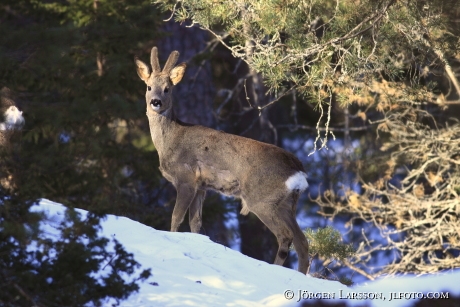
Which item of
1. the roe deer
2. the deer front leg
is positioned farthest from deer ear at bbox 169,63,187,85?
the deer front leg

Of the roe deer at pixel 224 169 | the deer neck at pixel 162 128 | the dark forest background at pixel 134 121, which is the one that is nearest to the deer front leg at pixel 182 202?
the roe deer at pixel 224 169

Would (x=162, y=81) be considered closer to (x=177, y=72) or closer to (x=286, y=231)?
(x=177, y=72)

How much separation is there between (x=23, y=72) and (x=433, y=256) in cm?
609

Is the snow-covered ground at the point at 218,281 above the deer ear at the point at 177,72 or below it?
below

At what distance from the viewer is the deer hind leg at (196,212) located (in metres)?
9.18

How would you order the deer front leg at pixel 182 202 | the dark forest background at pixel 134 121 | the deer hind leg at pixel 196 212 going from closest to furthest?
1. the deer front leg at pixel 182 202
2. the deer hind leg at pixel 196 212
3. the dark forest background at pixel 134 121

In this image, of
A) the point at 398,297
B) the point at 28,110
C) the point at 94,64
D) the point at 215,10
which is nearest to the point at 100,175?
the point at 94,64

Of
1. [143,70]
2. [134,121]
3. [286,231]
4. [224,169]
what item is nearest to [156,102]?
[143,70]

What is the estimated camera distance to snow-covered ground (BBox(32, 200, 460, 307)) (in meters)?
6.15

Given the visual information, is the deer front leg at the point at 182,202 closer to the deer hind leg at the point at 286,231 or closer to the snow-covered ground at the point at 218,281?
the deer hind leg at the point at 286,231

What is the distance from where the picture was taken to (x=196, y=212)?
9.26 metres

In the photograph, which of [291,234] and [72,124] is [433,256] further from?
[72,124]

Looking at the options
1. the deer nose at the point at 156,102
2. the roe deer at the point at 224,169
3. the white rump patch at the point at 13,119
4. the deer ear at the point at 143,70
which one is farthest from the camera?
the deer ear at the point at 143,70

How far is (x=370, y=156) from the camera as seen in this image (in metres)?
14.3
